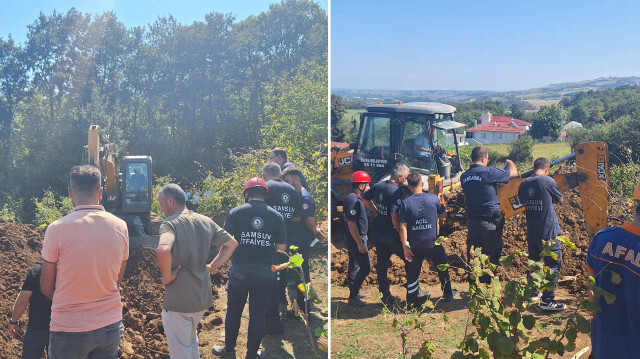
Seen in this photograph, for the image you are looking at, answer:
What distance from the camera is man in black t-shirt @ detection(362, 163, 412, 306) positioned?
4.98 m

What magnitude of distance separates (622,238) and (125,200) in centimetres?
1015

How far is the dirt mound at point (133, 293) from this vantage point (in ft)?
14.8

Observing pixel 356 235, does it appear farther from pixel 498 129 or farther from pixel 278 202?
pixel 498 129

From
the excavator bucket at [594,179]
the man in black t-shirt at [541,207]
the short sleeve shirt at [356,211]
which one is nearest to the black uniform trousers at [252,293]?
the short sleeve shirt at [356,211]

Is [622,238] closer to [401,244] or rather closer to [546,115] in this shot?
[401,244]

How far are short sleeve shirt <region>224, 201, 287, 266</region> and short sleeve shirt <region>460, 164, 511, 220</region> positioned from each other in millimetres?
2153

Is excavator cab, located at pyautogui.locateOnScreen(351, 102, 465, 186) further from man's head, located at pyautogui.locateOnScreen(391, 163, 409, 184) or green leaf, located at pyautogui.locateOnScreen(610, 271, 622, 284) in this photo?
green leaf, located at pyautogui.locateOnScreen(610, 271, 622, 284)

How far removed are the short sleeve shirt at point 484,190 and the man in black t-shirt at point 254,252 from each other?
2125 mm

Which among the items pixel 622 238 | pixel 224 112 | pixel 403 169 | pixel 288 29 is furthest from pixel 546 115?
pixel 224 112

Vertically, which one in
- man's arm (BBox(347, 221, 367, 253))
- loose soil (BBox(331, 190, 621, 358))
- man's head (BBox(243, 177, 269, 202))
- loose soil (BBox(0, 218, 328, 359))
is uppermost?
man's head (BBox(243, 177, 269, 202))

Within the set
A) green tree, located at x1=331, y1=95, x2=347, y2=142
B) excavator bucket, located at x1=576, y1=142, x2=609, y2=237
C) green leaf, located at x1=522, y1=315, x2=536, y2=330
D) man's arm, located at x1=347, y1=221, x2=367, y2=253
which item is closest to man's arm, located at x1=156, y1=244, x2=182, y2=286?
green leaf, located at x1=522, y1=315, x2=536, y2=330

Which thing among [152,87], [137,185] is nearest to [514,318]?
[137,185]

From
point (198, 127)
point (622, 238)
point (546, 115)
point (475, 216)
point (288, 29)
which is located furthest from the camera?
point (198, 127)

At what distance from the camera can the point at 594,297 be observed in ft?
7.55
